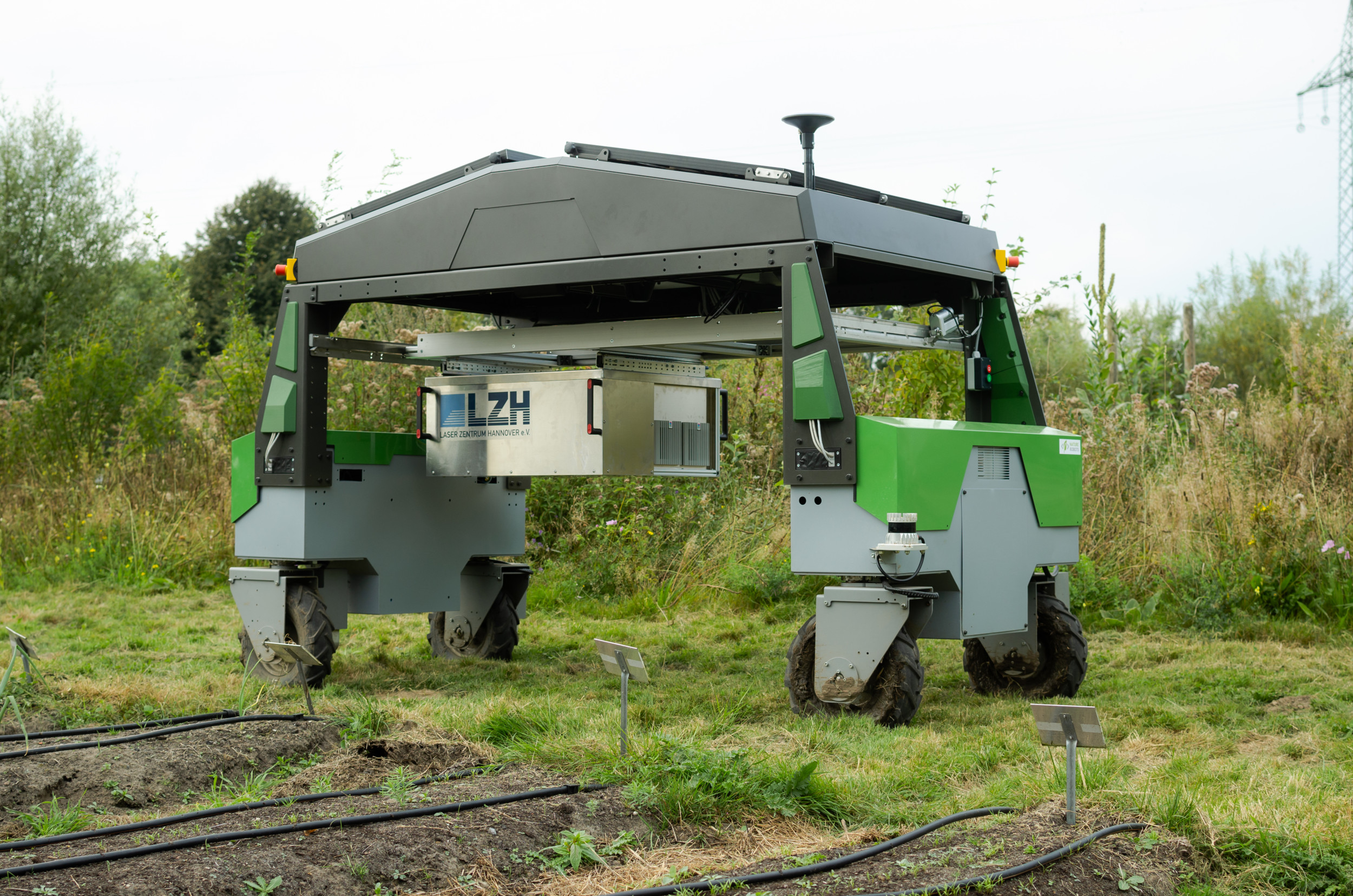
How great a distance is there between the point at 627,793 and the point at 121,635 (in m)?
5.55

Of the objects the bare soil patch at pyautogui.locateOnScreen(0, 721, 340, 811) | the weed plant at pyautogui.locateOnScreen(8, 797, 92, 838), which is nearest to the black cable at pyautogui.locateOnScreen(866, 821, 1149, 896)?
the weed plant at pyautogui.locateOnScreen(8, 797, 92, 838)

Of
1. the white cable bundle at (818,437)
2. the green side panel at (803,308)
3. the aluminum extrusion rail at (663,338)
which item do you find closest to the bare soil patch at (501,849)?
the white cable bundle at (818,437)

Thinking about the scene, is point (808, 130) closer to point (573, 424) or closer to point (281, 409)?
point (573, 424)

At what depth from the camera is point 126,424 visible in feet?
42.7

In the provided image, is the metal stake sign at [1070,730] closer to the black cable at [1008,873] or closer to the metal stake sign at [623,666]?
the black cable at [1008,873]

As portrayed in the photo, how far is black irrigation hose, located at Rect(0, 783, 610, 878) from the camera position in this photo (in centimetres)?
314

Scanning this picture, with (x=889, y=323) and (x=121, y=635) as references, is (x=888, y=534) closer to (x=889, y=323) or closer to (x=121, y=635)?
(x=889, y=323)

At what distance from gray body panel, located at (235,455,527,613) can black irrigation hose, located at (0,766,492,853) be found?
8.89 feet

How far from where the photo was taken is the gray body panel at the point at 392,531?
22.0 feet

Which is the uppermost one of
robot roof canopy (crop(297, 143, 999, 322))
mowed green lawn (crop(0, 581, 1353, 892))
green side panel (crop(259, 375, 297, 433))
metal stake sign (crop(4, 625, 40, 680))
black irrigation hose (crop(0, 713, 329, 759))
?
robot roof canopy (crop(297, 143, 999, 322))

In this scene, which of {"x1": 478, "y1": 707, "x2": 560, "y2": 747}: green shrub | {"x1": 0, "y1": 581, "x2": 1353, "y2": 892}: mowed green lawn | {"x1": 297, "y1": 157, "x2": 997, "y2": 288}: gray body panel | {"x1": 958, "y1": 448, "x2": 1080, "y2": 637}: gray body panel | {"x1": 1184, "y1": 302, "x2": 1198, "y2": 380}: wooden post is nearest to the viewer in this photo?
{"x1": 0, "y1": 581, "x2": 1353, "y2": 892}: mowed green lawn

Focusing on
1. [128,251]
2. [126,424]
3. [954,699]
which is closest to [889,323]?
[954,699]

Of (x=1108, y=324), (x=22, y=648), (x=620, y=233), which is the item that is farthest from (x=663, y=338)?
(x=1108, y=324)

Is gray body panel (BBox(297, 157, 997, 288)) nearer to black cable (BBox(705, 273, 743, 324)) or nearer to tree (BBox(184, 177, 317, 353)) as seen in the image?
black cable (BBox(705, 273, 743, 324))
